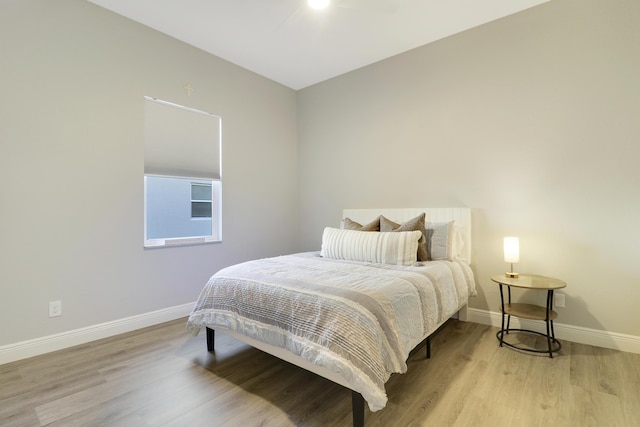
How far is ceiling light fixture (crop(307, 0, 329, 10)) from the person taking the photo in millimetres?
2559

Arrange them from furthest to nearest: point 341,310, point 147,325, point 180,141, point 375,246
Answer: point 180,141 → point 147,325 → point 375,246 → point 341,310

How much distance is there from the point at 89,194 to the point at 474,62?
149 inches

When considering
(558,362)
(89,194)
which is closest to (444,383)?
(558,362)

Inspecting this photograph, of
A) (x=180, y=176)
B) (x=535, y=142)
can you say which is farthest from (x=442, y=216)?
(x=180, y=176)

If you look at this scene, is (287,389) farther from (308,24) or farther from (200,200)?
(308,24)

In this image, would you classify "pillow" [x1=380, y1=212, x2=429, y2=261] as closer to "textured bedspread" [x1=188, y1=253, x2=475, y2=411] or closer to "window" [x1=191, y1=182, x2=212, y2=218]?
"textured bedspread" [x1=188, y1=253, x2=475, y2=411]

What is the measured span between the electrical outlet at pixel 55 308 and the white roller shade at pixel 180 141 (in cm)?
132

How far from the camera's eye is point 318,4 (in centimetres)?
260

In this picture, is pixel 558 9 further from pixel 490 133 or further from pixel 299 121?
pixel 299 121

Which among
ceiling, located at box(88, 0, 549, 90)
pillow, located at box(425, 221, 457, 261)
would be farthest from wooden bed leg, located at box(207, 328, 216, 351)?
ceiling, located at box(88, 0, 549, 90)

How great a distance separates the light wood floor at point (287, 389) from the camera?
1588 millimetres

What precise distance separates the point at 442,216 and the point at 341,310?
6.57 ft

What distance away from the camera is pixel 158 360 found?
7.34 ft

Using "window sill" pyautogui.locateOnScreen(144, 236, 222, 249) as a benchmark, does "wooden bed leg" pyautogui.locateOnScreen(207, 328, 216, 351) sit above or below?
below
